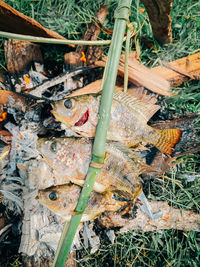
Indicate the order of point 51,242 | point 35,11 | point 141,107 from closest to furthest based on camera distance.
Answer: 1. point 141,107
2. point 51,242
3. point 35,11

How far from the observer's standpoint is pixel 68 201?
104cm

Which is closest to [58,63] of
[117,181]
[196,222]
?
[117,181]

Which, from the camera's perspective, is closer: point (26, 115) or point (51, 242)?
point (51, 242)

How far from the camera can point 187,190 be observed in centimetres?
188

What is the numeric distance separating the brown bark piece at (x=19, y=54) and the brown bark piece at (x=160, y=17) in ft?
3.56

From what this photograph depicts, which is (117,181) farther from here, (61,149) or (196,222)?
(196,222)

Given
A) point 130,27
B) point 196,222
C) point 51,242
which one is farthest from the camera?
point 196,222

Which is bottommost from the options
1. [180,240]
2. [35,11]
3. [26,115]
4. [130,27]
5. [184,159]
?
[180,240]

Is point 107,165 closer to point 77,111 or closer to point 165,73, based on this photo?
point 77,111

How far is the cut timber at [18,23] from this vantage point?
60.0 inches

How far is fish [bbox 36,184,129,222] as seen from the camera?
1.05 metres

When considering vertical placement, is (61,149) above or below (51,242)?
above

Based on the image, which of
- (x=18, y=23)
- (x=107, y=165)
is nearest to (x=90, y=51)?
(x=18, y=23)

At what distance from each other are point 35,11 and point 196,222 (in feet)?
8.80
